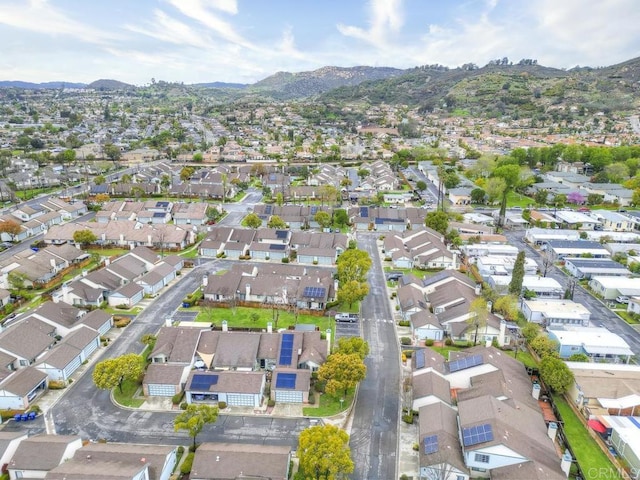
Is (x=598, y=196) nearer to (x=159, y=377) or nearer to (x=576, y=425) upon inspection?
(x=576, y=425)

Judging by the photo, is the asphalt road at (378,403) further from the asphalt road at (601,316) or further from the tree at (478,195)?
the tree at (478,195)

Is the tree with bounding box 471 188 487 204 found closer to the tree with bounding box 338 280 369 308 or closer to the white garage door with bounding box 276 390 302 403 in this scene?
the tree with bounding box 338 280 369 308

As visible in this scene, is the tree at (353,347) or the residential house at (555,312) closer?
the tree at (353,347)

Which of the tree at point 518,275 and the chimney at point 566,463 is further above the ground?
the tree at point 518,275

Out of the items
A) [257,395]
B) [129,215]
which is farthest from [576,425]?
[129,215]

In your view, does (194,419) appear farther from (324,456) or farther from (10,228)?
(10,228)

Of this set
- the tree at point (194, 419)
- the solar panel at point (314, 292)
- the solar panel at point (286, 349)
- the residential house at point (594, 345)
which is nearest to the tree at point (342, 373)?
the solar panel at point (286, 349)

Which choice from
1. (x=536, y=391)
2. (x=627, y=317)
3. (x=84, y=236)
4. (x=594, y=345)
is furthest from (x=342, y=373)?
(x=84, y=236)

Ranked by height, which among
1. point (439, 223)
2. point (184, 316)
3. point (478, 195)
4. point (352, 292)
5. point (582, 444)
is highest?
point (478, 195)
